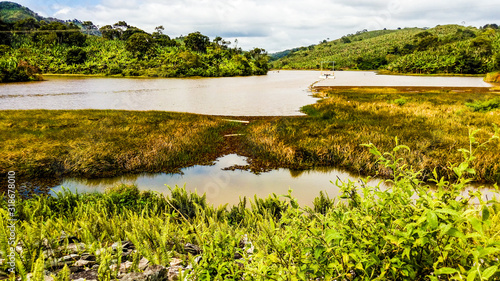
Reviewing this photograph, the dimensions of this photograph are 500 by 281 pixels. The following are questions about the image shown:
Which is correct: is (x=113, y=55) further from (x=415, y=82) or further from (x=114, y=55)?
(x=415, y=82)

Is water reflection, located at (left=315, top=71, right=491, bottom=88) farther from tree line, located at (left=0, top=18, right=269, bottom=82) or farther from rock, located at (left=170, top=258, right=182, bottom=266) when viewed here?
rock, located at (left=170, top=258, right=182, bottom=266)

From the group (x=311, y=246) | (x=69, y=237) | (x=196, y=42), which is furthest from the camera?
(x=196, y=42)

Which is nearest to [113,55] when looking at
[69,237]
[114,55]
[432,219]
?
[114,55]

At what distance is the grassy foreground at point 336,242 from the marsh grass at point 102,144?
15.4 ft

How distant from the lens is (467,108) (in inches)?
896

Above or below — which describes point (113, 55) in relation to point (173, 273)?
above

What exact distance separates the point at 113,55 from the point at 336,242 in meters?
120

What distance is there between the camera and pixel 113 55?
106 metres

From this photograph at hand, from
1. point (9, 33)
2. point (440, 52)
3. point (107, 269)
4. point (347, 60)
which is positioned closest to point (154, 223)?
point (107, 269)

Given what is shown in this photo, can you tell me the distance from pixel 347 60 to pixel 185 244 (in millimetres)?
193404

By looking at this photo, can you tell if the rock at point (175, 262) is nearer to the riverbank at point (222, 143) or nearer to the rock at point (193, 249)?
the rock at point (193, 249)

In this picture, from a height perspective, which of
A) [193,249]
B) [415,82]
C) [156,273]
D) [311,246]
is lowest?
[193,249]

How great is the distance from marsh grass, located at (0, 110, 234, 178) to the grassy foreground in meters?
4.71

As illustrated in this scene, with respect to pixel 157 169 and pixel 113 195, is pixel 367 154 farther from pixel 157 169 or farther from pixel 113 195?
pixel 113 195
